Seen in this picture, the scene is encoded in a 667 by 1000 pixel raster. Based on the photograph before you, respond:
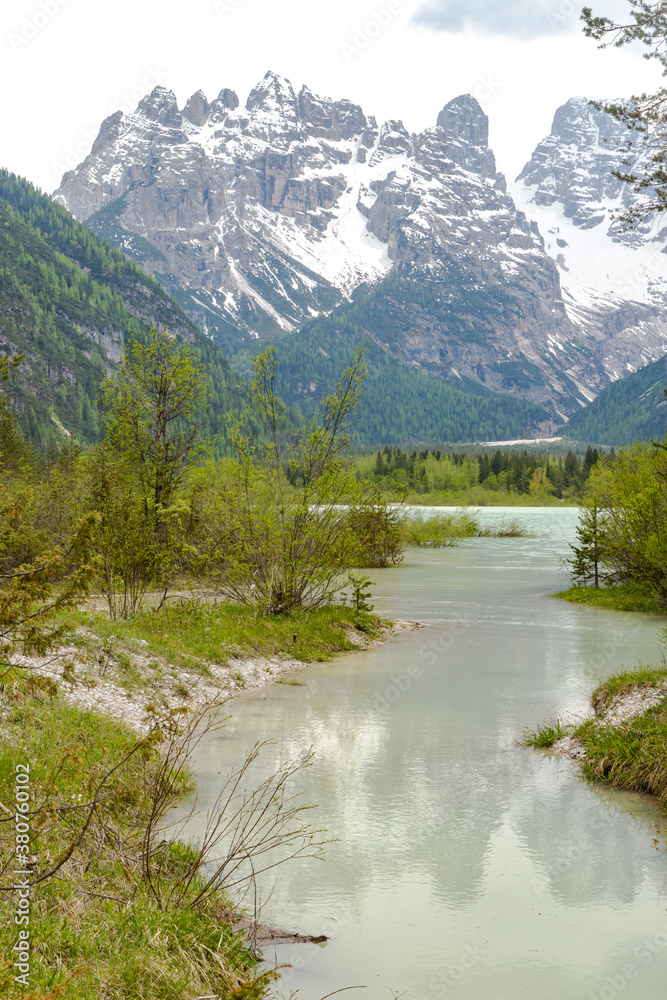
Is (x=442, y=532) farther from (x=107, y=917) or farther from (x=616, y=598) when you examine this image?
(x=107, y=917)

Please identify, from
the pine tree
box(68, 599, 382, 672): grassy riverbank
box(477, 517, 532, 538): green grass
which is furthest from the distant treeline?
box(68, 599, 382, 672): grassy riverbank

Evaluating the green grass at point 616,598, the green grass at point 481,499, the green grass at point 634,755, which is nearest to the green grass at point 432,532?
the green grass at point 616,598

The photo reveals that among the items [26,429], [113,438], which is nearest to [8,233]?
[26,429]

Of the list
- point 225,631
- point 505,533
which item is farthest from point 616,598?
point 505,533

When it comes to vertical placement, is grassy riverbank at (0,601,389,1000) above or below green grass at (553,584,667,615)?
above

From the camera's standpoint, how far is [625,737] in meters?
9.80

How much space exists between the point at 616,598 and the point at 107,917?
23.1m

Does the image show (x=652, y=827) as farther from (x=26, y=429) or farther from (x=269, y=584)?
(x=26, y=429)

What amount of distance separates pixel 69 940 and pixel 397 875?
3408 millimetres

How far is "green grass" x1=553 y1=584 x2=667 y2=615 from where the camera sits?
953 inches

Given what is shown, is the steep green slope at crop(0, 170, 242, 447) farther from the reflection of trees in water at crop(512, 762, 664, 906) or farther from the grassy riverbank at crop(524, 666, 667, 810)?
the reflection of trees in water at crop(512, 762, 664, 906)

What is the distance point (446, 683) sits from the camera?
15.3 meters

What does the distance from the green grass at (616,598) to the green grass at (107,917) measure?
2000 centimetres

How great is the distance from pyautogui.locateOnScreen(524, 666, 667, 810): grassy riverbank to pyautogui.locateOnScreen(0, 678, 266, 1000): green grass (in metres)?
5.22
